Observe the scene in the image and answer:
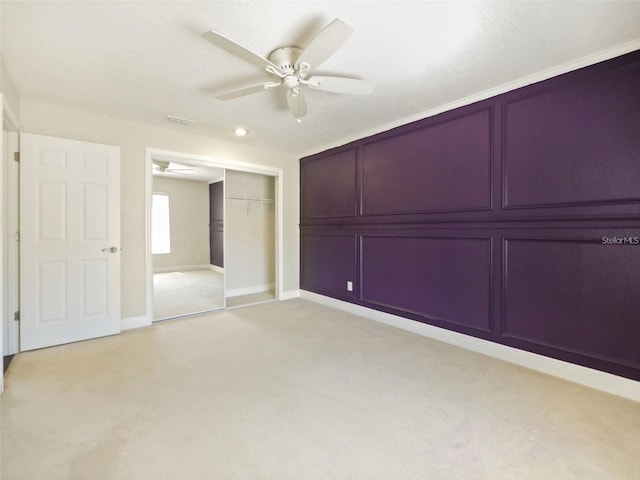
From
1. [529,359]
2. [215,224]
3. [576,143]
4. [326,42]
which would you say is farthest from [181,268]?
[576,143]

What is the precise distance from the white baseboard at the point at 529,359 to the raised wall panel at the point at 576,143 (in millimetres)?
1256

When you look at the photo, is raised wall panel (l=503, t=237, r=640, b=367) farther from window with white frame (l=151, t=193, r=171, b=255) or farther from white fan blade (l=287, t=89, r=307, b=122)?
window with white frame (l=151, t=193, r=171, b=255)

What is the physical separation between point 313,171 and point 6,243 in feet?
11.9

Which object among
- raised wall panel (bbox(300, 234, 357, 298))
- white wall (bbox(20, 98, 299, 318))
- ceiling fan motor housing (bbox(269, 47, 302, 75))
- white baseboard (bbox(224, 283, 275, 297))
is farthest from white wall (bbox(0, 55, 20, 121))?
raised wall panel (bbox(300, 234, 357, 298))

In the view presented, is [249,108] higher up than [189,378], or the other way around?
[249,108]

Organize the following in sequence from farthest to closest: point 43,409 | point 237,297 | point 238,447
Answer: point 237,297
point 43,409
point 238,447

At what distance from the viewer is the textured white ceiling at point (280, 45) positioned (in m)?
1.72

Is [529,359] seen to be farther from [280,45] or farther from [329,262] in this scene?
[280,45]

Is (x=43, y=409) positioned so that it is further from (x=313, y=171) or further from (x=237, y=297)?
(x=313, y=171)

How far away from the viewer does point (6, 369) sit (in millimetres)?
2408

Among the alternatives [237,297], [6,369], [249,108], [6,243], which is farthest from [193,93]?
[237,297]

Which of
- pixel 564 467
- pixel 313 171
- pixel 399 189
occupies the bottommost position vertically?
pixel 564 467

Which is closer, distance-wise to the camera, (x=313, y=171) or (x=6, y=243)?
(x=6, y=243)

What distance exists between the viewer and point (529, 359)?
246 centimetres
